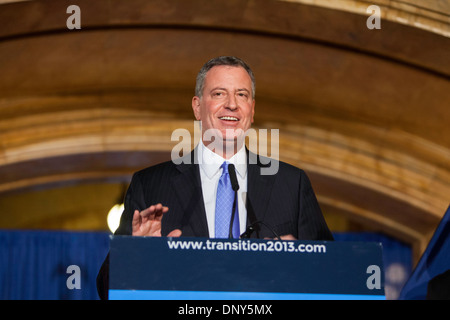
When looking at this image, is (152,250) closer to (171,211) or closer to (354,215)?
(171,211)

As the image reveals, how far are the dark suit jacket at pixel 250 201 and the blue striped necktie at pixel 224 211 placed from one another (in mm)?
41

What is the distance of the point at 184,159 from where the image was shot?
102 inches

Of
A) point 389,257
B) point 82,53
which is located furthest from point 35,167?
point 389,257

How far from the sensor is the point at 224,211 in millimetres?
2309

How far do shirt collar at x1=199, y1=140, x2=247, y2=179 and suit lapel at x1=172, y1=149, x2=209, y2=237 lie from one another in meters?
0.03

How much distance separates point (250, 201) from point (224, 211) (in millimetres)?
97

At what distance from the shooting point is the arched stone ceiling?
19.6 feet

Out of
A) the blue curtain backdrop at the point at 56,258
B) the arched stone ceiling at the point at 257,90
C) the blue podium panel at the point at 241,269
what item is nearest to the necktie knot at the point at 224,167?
the blue podium panel at the point at 241,269

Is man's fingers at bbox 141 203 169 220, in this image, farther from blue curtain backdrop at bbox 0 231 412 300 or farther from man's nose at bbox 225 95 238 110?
blue curtain backdrop at bbox 0 231 412 300

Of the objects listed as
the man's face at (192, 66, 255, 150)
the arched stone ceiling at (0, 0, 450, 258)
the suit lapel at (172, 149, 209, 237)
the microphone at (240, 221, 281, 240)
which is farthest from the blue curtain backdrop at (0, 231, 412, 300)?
the microphone at (240, 221, 281, 240)

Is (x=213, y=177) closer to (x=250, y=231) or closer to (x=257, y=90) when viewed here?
(x=250, y=231)

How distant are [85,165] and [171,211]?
6.65 meters

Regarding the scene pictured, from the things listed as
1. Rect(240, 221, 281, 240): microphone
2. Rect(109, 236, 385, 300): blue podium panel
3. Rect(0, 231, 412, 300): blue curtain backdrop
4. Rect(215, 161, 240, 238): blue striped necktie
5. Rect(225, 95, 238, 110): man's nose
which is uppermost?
Rect(0, 231, 412, 300): blue curtain backdrop

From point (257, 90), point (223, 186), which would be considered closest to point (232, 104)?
point (223, 186)
